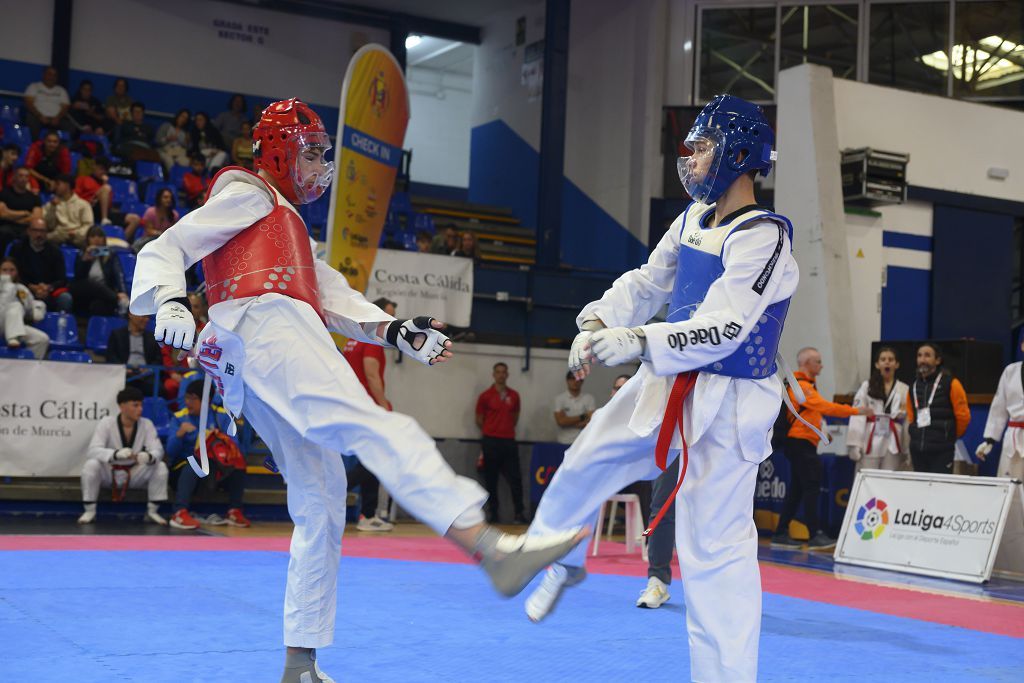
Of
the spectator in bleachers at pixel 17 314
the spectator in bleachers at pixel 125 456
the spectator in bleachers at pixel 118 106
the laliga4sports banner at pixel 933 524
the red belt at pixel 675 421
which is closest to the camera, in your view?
the red belt at pixel 675 421

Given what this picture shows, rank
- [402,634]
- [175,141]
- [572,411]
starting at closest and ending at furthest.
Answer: [402,634] < [572,411] < [175,141]

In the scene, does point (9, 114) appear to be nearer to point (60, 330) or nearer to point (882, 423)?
point (60, 330)

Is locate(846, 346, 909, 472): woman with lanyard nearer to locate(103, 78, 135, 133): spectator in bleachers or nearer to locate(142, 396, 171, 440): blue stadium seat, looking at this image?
locate(142, 396, 171, 440): blue stadium seat

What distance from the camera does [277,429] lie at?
12.0 feet

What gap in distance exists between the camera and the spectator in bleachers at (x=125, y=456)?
9.41 m

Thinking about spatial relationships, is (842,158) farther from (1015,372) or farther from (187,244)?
(187,244)

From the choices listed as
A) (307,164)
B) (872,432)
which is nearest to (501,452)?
(872,432)

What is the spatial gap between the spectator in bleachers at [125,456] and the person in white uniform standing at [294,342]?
20.0 ft

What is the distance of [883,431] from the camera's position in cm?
1054

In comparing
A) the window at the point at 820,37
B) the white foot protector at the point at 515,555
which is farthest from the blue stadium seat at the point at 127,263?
the window at the point at 820,37

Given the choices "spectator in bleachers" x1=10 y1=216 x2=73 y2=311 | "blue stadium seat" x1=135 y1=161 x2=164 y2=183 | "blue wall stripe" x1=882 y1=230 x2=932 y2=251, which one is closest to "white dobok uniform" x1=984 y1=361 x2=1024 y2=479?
"blue wall stripe" x1=882 y1=230 x2=932 y2=251

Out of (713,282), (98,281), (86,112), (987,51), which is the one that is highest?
(987,51)

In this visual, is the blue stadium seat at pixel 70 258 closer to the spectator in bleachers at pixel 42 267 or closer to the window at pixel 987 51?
the spectator in bleachers at pixel 42 267

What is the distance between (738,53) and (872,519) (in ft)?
31.0
